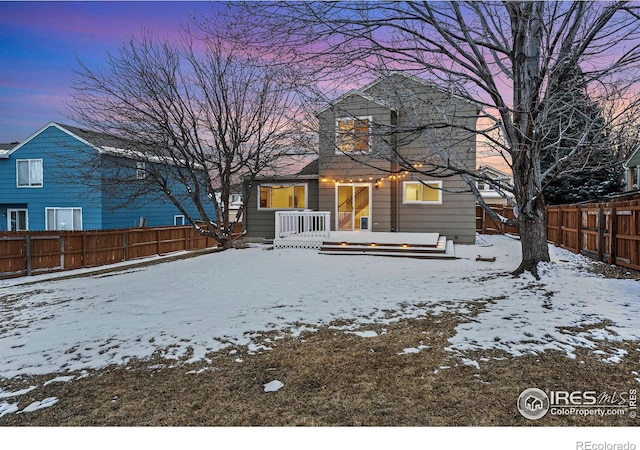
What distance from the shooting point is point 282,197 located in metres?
15.1

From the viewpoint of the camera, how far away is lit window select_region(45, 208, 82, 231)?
15438 millimetres

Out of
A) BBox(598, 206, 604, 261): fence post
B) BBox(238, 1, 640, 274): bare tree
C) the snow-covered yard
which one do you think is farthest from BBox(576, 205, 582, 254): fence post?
BBox(238, 1, 640, 274): bare tree

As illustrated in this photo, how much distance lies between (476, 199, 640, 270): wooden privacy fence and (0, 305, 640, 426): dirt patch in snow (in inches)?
191

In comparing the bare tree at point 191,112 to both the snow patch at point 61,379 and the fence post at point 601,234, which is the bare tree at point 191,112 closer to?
the fence post at point 601,234

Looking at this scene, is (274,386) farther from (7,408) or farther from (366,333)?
(7,408)

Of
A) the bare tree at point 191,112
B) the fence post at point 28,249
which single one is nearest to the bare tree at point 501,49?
the bare tree at point 191,112

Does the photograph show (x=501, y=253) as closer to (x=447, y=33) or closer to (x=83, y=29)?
(x=447, y=33)

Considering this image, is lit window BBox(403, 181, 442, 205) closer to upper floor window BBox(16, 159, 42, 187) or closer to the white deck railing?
the white deck railing

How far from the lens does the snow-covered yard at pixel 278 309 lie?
3.61 meters

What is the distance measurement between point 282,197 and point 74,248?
7.45m

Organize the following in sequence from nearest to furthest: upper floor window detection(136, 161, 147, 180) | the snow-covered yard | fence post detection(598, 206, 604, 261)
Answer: the snow-covered yard → fence post detection(598, 206, 604, 261) → upper floor window detection(136, 161, 147, 180)

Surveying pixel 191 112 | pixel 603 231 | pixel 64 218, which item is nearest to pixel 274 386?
pixel 603 231
